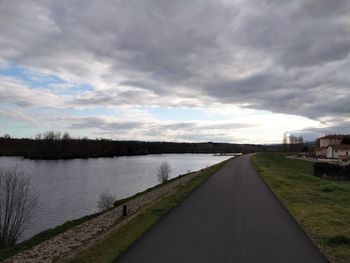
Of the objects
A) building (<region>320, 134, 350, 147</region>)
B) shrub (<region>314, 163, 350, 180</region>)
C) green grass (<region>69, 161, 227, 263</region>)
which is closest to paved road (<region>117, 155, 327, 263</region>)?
green grass (<region>69, 161, 227, 263</region>)

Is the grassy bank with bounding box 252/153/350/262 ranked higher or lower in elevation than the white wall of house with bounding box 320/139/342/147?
lower

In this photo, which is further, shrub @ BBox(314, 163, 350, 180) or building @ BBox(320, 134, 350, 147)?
building @ BBox(320, 134, 350, 147)

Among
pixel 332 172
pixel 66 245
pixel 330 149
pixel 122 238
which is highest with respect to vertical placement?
pixel 330 149

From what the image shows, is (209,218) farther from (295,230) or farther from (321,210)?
(321,210)

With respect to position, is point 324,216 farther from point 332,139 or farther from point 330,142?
point 332,139

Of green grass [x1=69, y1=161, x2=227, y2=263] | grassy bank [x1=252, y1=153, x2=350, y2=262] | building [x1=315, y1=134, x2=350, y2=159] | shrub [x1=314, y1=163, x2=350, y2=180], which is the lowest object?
green grass [x1=69, y1=161, x2=227, y2=263]

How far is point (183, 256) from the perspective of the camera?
25.4 feet

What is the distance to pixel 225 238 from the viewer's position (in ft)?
30.8

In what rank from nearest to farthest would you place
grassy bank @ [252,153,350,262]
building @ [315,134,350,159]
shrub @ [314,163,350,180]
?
grassy bank @ [252,153,350,262] < shrub @ [314,163,350,180] < building @ [315,134,350,159]

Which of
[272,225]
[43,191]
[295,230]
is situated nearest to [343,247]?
[295,230]

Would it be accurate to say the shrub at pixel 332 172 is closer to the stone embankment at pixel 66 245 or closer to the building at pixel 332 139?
the stone embankment at pixel 66 245

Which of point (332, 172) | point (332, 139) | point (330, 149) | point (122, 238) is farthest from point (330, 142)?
point (122, 238)

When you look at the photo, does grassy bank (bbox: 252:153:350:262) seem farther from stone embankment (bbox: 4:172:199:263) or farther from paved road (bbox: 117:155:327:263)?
stone embankment (bbox: 4:172:199:263)

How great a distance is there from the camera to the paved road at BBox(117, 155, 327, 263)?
7.78 meters
